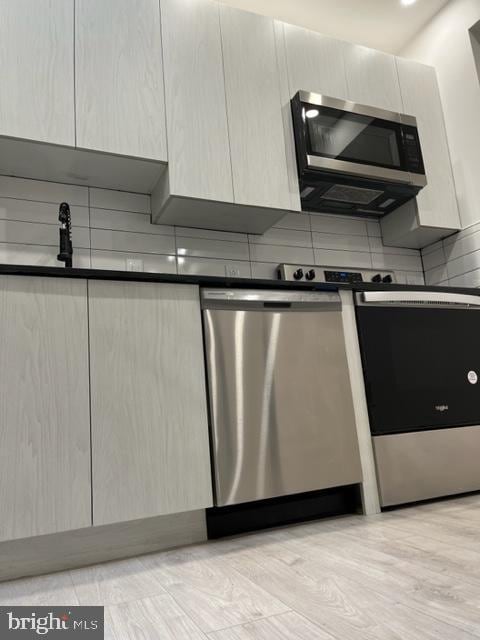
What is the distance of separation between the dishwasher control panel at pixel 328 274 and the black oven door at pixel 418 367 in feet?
1.37

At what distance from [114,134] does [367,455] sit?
1.59 metres

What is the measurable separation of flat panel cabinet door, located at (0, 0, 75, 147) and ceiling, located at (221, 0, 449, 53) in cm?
113

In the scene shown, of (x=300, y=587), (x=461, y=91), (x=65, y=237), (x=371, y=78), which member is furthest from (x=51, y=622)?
(x=461, y=91)

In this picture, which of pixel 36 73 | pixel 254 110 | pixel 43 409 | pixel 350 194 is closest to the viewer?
pixel 43 409

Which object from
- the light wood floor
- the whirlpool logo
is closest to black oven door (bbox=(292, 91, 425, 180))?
the light wood floor

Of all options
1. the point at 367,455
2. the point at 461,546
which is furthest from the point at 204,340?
the point at 461,546

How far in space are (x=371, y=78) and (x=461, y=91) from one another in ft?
1.72

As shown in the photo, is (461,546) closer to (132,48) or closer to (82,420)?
(82,420)

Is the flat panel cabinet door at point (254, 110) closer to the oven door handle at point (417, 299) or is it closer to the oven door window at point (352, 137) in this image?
the oven door window at point (352, 137)

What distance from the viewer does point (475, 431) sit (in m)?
1.93

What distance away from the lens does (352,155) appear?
2.33 meters

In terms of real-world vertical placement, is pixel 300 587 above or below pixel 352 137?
below

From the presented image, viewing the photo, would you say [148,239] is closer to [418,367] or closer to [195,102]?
[195,102]

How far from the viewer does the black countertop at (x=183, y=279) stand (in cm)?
136
